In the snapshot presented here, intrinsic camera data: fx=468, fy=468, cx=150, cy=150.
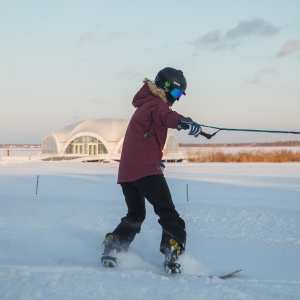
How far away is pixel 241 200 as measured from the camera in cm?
1045

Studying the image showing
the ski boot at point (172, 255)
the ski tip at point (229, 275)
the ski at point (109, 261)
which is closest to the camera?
the ski tip at point (229, 275)

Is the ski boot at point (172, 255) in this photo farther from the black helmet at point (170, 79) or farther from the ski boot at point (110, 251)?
the black helmet at point (170, 79)

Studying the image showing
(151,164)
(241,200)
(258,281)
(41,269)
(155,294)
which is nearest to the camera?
(155,294)

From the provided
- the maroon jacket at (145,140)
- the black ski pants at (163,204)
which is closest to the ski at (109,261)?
the black ski pants at (163,204)

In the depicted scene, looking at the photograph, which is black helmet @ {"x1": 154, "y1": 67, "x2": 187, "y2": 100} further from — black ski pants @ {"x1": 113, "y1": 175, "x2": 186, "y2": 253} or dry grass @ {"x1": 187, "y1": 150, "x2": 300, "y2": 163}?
dry grass @ {"x1": 187, "y1": 150, "x2": 300, "y2": 163}

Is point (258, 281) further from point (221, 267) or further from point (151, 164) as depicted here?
point (151, 164)

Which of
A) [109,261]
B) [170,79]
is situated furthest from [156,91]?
[109,261]

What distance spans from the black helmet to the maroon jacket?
3.5 inches

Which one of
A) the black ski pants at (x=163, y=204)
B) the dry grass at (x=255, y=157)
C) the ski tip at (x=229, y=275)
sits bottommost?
the ski tip at (x=229, y=275)

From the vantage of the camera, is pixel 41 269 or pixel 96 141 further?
pixel 96 141

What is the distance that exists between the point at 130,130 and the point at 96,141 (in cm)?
4545

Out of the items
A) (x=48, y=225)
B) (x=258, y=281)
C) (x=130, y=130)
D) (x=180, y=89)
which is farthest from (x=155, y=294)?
(x=48, y=225)

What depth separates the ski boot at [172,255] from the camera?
362cm

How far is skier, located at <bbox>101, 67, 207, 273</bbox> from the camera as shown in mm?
3801
